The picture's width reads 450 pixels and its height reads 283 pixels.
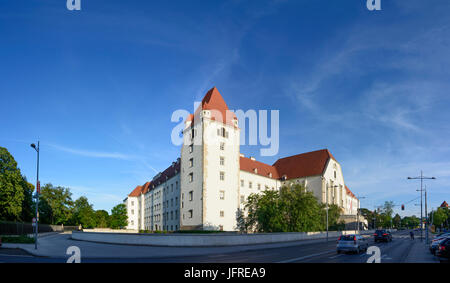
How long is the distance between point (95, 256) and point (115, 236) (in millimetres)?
13819

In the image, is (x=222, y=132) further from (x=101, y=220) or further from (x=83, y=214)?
(x=83, y=214)

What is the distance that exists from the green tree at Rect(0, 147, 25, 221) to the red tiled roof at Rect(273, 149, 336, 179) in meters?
63.1

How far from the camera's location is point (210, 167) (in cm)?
5831

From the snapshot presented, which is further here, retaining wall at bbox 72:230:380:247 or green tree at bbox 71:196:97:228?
green tree at bbox 71:196:97:228

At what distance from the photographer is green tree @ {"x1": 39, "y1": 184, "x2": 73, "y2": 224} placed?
95.4 meters

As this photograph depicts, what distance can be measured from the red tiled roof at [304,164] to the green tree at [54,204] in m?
68.2

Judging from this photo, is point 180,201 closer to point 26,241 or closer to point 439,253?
point 26,241

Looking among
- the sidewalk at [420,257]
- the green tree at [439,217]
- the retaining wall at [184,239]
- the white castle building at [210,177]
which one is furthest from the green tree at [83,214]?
the green tree at [439,217]

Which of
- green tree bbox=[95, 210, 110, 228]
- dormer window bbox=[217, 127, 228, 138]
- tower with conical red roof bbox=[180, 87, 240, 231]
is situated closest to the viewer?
tower with conical red roof bbox=[180, 87, 240, 231]

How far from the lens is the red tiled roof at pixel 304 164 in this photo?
3300 inches

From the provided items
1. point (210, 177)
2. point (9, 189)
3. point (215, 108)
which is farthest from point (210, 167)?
point (9, 189)

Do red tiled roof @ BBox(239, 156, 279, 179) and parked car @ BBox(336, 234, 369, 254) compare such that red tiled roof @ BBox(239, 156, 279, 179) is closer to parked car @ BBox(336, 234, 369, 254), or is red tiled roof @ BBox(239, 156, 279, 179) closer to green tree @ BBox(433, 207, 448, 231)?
parked car @ BBox(336, 234, 369, 254)

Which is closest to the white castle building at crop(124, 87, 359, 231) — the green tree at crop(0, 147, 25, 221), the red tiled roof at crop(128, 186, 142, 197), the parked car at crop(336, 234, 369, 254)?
the green tree at crop(0, 147, 25, 221)
